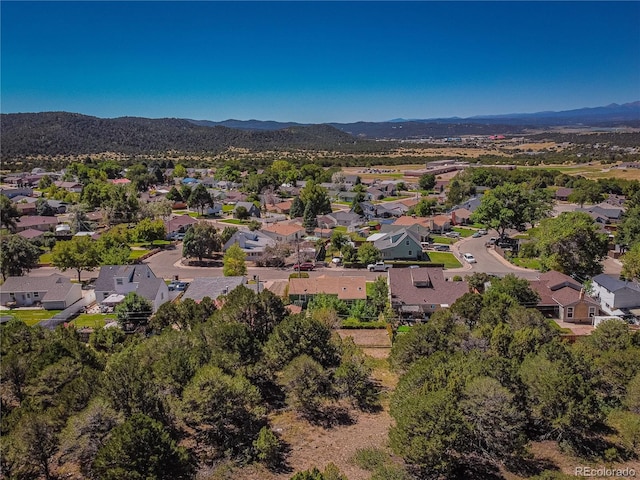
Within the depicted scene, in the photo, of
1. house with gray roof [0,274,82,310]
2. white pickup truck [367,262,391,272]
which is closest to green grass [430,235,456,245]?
white pickup truck [367,262,391,272]

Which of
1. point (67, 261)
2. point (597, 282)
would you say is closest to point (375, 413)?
point (597, 282)

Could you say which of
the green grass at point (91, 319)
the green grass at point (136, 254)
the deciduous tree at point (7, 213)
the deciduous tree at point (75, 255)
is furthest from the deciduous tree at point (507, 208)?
the deciduous tree at point (7, 213)

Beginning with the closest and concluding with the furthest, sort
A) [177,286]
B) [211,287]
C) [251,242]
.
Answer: [211,287] < [177,286] < [251,242]

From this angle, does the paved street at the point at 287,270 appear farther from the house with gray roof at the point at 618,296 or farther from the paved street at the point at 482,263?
the house with gray roof at the point at 618,296

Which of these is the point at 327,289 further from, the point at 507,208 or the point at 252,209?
the point at 252,209

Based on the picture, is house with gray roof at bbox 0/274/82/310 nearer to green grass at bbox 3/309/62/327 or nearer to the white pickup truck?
green grass at bbox 3/309/62/327

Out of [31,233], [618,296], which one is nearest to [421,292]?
[618,296]
